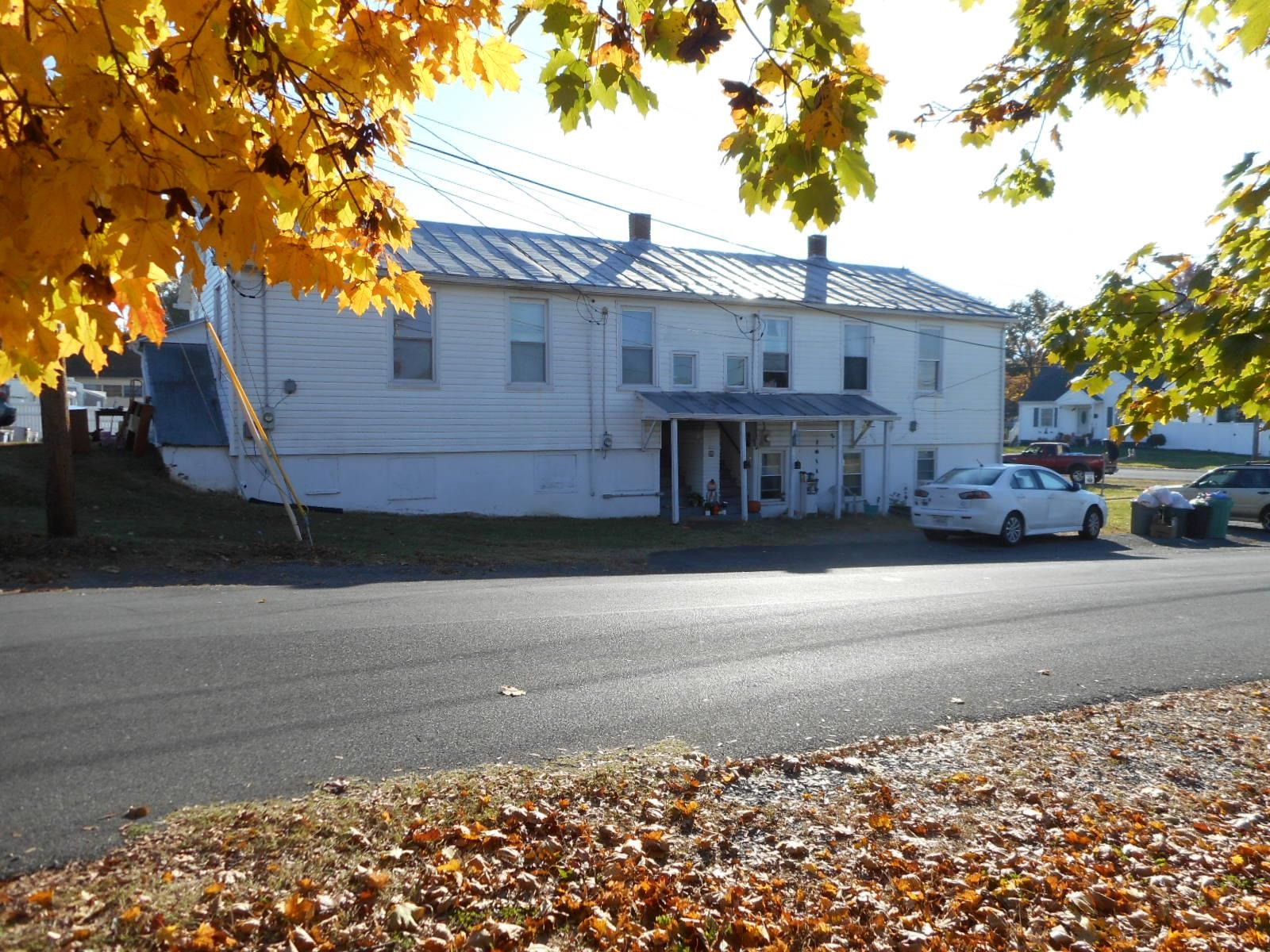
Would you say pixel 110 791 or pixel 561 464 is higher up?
pixel 561 464

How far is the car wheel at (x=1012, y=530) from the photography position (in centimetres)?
1964

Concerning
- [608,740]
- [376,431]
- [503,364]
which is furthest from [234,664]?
[503,364]

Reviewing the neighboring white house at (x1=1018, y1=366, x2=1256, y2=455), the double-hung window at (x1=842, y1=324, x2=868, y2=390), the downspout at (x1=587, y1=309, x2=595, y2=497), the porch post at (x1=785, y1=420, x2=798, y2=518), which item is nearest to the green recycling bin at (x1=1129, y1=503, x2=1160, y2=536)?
the double-hung window at (x1=842, y1=324, x2=868, y2=390)

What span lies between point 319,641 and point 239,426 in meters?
11.2

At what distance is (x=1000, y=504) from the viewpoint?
63.7 ft

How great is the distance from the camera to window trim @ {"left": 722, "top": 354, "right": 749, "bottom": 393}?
2347 cm

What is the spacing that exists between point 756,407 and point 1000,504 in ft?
19.5

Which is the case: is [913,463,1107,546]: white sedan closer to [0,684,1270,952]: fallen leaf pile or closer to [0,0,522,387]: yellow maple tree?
[0,684,1270,952]: fallen leaf pile

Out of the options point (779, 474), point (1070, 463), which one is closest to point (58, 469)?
point (779, 474)

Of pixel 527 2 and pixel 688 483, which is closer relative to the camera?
pixel 527 2

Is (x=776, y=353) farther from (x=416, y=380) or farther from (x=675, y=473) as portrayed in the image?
(x=416, y=380)

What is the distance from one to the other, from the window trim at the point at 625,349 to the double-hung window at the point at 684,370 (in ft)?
1.70

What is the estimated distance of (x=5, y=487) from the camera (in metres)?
15.6

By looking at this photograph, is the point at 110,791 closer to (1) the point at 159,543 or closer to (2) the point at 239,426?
(1) the point at 159,543
